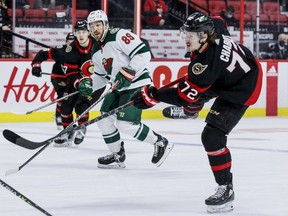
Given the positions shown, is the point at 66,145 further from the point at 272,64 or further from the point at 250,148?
the point at 272,64

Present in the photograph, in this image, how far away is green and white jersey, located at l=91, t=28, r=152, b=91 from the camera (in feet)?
18.8

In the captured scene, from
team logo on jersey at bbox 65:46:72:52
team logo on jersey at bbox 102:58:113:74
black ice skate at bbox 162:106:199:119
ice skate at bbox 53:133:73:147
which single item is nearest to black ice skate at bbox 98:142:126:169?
team logo on jersey at bbox 102:58:113:74

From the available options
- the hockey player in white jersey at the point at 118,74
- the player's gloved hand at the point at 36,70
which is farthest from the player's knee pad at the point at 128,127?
the player's gloved hand at the point at 36,70

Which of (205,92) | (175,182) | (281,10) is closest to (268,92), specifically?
(281,10)

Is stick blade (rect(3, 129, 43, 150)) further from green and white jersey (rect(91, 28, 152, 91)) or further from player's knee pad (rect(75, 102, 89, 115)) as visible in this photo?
player's knee pad (rect(75, 102, 89, 115))

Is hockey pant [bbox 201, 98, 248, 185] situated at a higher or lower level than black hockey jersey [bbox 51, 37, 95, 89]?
lower

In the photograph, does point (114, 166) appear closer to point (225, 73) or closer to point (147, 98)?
point (147, 98)

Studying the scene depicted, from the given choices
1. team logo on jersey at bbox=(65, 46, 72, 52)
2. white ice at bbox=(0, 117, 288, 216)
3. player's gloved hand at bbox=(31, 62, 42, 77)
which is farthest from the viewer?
player's gloved hand at bbox=(31, 62, 42, 77)

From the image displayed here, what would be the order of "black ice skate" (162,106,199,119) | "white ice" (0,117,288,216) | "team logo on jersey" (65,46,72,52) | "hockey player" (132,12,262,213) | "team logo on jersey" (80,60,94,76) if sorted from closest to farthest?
"hockey player" (132,12,262,213) → "white ice" (0,117,288,216) → "black ice skate" (162,106,199,119) → "team logo on jersey" (80,60,94,76) → "team logo on jersey" (65,46,72,52)

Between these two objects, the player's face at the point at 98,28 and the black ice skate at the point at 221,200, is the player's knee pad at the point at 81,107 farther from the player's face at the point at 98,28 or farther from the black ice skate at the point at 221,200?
the black ice skate at the point at 221,200

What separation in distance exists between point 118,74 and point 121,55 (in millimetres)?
238

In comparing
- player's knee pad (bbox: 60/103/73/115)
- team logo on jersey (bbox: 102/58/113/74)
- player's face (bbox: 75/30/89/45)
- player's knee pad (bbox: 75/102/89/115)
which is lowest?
player's knee pad (bbox: 60/103/73/115)

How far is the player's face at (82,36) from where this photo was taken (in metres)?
7.21

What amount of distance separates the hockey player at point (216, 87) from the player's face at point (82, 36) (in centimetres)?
293
